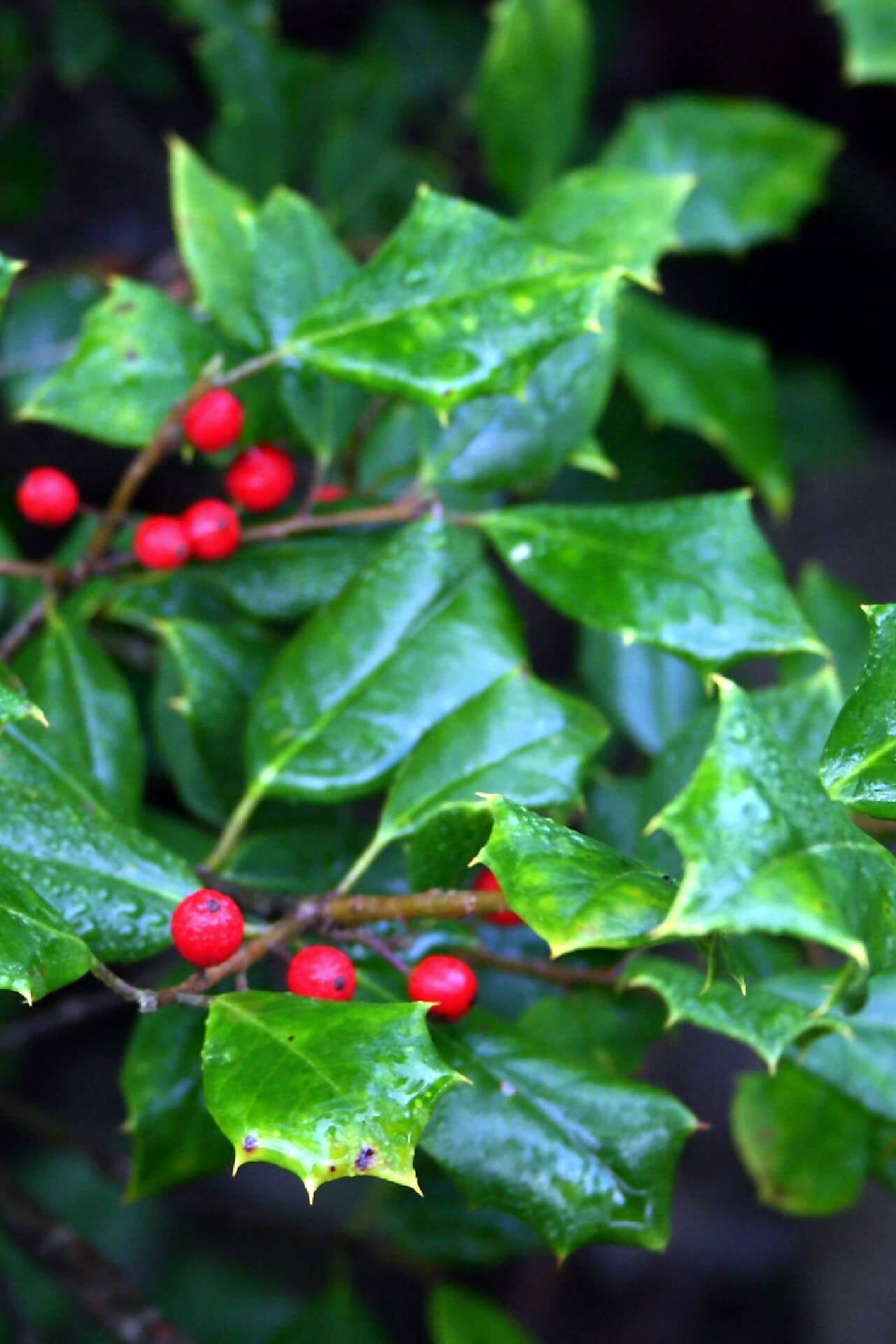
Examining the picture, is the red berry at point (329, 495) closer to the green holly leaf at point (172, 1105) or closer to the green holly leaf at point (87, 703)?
the green holly leaf at point (87, 703)

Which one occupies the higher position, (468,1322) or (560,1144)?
(560,1144)

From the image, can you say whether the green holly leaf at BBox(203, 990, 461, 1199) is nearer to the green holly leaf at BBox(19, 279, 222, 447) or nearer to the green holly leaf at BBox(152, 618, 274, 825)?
the green holly leaf at BBox(152, 618, 274, 825)

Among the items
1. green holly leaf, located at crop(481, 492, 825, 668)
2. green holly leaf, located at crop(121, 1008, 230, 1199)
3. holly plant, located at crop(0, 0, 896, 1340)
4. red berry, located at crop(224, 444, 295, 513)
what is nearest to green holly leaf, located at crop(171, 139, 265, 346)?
holly plant, located at crop(0, 0, 896, 1340)

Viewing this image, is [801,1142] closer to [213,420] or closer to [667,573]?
[667,573]

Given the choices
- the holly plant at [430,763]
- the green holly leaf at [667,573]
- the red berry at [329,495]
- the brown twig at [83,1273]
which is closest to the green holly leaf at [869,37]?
the holly plant at [430,763]

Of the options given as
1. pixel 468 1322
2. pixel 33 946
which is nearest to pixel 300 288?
pixel 33 946

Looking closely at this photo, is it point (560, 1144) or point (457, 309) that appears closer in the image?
point (560, 1144)

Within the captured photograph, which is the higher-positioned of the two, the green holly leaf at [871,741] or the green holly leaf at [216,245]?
the green holly leaf at [216,245]
